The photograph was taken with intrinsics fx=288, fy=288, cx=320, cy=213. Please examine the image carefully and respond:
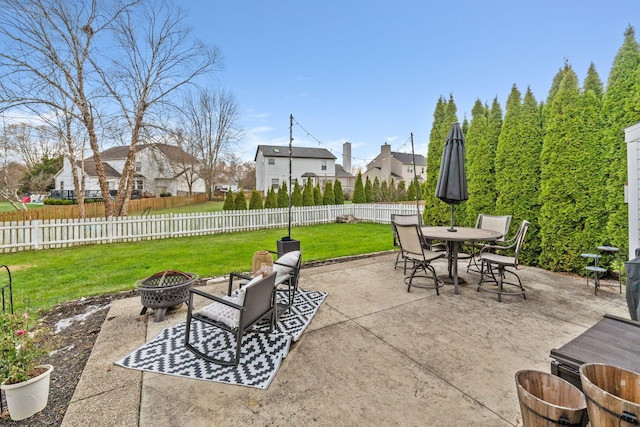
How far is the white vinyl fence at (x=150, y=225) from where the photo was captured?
7359 millimetres

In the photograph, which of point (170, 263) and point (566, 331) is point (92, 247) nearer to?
point (170, 263)

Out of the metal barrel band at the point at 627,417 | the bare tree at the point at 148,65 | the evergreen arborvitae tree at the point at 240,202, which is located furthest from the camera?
the evergreen arborvitae tree at the point at 240,202

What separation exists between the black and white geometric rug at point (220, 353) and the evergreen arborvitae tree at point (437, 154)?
6.00 m

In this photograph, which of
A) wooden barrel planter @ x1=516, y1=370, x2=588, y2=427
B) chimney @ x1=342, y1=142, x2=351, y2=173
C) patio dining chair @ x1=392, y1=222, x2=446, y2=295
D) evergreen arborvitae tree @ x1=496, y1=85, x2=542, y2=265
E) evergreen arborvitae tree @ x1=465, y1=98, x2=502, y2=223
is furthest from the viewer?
chimney @ x1=342, y1=142, x2=351, y2=173

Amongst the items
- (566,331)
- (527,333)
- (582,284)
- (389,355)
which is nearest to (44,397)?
(389,355)

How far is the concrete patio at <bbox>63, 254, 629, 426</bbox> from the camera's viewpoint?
1846mm

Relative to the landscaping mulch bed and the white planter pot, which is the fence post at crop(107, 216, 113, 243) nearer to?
the landscaping mulch bed

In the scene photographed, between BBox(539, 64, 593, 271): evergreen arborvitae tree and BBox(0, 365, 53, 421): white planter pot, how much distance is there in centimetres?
697

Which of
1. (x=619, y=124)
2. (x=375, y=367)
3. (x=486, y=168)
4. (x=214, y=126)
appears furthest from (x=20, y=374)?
(x=214, y=126)

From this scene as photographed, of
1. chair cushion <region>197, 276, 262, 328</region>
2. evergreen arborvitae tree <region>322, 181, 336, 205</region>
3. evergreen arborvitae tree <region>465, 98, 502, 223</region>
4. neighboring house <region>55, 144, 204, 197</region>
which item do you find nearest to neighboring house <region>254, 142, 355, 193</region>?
neighboring house <region>55, 144, 204, 197</region>

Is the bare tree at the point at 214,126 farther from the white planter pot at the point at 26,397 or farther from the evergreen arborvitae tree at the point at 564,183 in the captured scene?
the white planter pot at the point at 26,397

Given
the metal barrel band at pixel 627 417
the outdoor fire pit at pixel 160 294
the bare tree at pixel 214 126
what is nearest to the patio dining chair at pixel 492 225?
the metal barrel band at pixel 627 417

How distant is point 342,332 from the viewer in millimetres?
2936

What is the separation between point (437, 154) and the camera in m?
8.12
